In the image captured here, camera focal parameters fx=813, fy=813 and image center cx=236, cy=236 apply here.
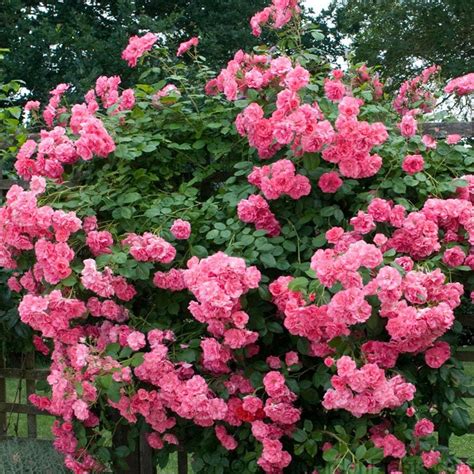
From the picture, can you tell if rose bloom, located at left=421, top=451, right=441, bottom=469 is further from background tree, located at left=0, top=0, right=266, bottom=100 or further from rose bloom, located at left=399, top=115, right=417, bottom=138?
background tree, located at left=0, top=0, right=266, bottom=100

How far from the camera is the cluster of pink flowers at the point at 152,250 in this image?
103 inches

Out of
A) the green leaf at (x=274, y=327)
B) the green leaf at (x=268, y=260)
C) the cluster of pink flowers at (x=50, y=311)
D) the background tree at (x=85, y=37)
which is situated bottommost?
the green leaf at (x=274, y=327)

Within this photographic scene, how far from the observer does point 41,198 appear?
292 cm

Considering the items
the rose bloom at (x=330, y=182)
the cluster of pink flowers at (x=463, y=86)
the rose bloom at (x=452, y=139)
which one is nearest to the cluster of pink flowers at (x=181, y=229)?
the rose bloom at (x=330, y=182)

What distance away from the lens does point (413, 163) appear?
262cm

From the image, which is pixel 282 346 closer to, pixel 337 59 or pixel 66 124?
pixel 66 124

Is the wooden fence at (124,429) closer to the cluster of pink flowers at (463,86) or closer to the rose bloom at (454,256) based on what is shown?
the cluster of pink flowers at (463,86)

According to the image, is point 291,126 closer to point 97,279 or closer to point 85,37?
point 97,279

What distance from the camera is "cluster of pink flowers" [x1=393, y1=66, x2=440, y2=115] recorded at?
310 cm

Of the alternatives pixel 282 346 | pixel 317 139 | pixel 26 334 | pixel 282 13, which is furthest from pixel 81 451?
pixel 282 13

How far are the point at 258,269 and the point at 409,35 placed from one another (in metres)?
13.5

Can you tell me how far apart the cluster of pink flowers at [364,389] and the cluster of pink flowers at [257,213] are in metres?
0.57

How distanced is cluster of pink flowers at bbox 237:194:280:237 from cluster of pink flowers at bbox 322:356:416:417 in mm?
566

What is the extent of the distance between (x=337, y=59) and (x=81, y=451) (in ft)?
35.1
